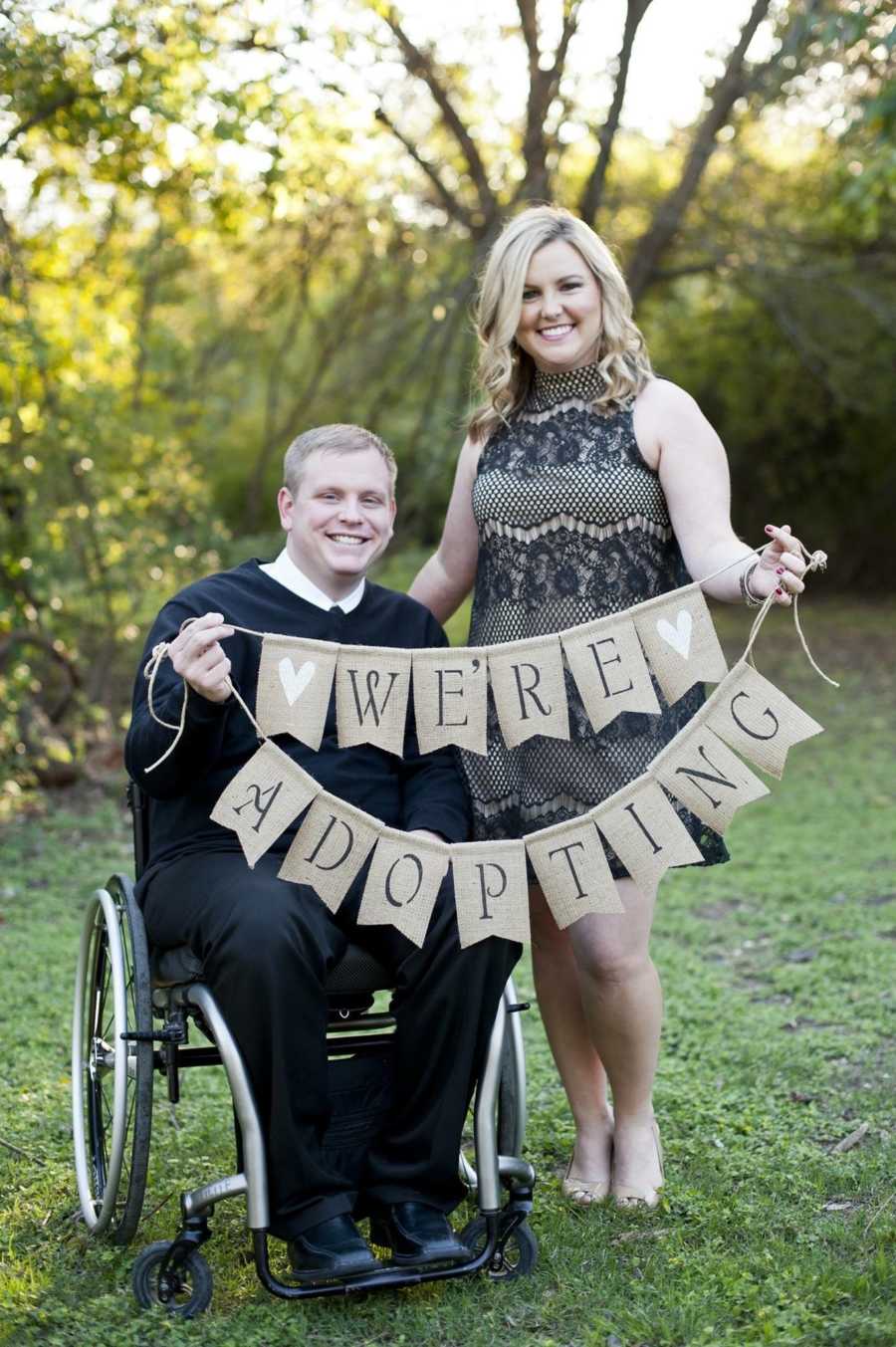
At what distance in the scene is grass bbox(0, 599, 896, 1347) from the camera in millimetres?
2414

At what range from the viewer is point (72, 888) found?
5.60 m

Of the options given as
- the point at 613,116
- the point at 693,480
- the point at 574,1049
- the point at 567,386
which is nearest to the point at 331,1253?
the point at 574,1049

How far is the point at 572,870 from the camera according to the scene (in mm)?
2584

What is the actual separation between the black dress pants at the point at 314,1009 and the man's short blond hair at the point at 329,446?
0.72 metres

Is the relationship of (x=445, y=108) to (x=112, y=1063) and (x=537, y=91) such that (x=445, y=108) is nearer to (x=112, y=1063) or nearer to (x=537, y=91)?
(x=537, y=91)

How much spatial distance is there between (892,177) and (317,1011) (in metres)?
5.06

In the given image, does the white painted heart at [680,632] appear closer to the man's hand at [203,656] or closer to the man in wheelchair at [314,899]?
the man in wheelchair at [314,899]

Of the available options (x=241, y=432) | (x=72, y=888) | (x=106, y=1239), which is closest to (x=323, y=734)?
(x=106, y=1239)

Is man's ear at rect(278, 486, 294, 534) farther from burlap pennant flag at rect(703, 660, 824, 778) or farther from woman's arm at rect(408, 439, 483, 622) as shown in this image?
burlap pennant flag at rect(703, 660, 824, 778)

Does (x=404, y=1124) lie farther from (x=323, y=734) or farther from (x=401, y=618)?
(x=401, y=618)

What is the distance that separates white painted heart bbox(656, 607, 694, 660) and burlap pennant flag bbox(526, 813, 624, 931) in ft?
1.10

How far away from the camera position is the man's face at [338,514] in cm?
273

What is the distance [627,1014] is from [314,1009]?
2.21 ft

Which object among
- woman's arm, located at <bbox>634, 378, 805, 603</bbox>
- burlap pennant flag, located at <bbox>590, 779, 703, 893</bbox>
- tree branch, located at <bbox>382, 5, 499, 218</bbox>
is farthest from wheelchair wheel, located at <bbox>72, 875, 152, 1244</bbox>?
tree branch, located at <bbox>382, 5, 499, 218</bbox>
